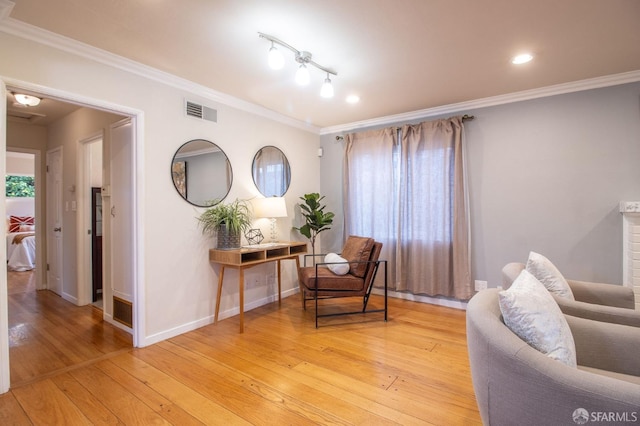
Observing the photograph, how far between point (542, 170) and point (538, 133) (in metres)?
0.41

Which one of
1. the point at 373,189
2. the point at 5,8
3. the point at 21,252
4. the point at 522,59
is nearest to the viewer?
the point at 5,8

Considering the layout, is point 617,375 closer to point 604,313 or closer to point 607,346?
point 607,346

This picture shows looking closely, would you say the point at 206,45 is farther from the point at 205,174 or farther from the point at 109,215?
the point at 109,215

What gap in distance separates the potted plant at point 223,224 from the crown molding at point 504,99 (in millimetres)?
2320

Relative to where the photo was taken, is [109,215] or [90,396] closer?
[90,396]

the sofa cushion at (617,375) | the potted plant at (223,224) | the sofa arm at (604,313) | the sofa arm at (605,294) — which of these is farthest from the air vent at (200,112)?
the sofa arm at (605,294)

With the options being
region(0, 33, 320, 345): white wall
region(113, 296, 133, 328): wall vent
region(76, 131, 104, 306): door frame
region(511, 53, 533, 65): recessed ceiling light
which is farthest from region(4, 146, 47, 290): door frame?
region(511, 53, 533, 65): recessed ceiling light

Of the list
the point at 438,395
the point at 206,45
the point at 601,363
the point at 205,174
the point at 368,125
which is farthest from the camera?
the point at 368,125

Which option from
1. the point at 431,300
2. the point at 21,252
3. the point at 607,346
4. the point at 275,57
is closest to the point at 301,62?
the point at 275,57

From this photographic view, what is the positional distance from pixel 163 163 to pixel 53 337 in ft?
6.41

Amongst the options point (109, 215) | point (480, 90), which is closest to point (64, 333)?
point (109, 215)

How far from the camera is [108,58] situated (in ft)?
8.10

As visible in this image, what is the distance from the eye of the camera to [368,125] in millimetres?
4430

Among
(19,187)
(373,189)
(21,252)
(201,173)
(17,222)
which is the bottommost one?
(21,252)
